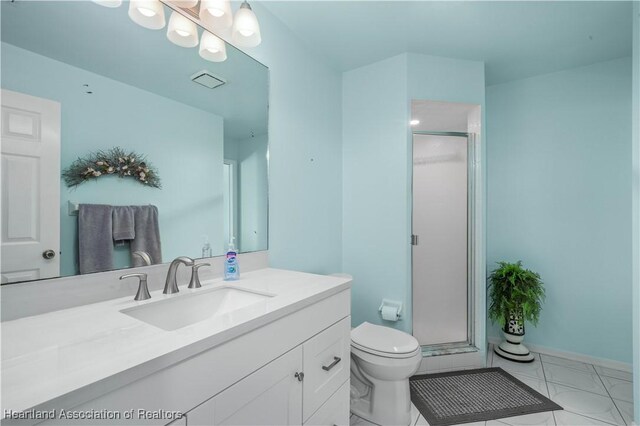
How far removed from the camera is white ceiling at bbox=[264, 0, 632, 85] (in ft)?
5.53

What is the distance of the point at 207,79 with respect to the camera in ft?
4.44

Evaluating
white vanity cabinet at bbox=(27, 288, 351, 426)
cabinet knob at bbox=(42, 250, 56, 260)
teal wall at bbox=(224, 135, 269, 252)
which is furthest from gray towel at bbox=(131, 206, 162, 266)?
white vanity cabinet at bbox=(27, 288, 351, 426)

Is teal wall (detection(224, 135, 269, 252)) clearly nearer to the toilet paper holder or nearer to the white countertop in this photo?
the white countertop

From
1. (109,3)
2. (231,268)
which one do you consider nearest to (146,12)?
(109,3)

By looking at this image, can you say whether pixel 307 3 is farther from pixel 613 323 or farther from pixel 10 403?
pixel 613 323

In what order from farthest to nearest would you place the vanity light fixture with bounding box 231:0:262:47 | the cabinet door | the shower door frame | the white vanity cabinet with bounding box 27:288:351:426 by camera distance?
the shower door frame, the vanity light fixture with bounding box 231:0:262:47, the cabinet door, the white vanity cabinet with bounding box 27:288:351:426

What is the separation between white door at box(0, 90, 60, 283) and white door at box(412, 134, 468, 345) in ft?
7.43

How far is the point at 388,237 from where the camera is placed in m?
2.23

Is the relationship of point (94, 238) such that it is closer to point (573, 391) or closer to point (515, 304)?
point (515, 304)

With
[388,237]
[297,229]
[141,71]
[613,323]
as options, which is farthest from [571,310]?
[141,71]

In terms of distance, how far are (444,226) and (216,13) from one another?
2.24 metres

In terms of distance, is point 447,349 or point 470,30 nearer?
point 470,30

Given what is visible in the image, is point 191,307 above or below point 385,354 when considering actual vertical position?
above

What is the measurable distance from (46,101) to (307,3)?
54.2 inches
